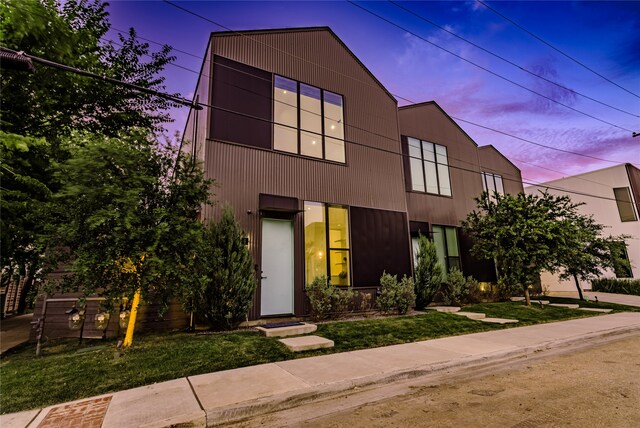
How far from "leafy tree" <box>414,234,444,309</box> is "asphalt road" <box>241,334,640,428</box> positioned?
6.05 m

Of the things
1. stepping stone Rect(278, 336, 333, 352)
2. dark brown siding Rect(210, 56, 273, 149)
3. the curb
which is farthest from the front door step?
dark brown siding Rect(210, 56, 273, 149)

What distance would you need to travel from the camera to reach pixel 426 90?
14.4 metres

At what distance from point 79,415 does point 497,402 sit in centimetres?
478

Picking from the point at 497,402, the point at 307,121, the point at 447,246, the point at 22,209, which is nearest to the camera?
the point at 497,402

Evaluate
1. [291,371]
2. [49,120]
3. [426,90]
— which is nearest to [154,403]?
[291,371]

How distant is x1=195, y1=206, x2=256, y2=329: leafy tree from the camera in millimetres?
6914

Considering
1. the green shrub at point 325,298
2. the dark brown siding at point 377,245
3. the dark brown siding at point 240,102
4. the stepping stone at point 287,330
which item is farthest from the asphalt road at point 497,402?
the dark brown siding at point 240,102

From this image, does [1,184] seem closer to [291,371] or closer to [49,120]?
[49,120]

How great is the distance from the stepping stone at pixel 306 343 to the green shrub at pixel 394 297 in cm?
392

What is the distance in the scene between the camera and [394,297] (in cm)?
962

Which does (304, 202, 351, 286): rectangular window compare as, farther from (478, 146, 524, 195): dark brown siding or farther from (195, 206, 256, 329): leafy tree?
(478, 146, 524, 195): dark brown siding

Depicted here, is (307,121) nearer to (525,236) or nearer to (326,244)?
(326,244)

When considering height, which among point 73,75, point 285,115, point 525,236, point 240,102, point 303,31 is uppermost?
point 303,31

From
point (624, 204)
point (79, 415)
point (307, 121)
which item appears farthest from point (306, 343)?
point (624, 204)
